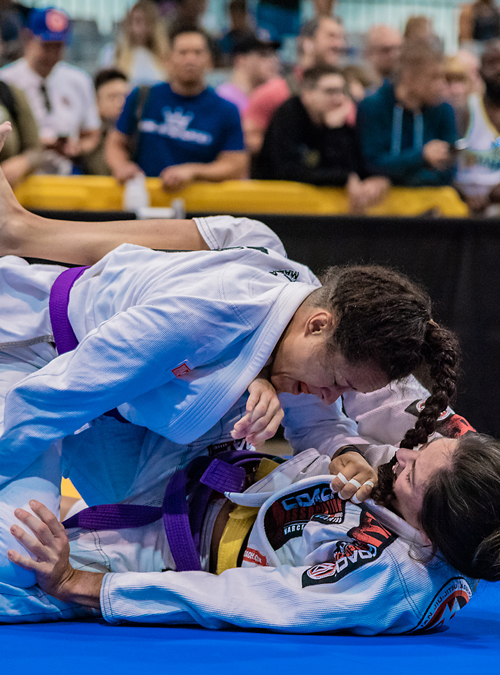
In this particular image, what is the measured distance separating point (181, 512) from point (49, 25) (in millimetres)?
3165

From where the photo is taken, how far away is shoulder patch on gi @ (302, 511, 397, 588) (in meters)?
1.39

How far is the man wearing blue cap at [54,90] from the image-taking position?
12.5 ft

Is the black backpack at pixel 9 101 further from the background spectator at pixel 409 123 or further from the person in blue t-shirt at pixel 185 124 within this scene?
the background spectator at pixel 409 123

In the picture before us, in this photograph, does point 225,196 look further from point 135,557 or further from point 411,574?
point 411,574

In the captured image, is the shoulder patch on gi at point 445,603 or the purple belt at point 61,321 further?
the purple belt at point 61,321

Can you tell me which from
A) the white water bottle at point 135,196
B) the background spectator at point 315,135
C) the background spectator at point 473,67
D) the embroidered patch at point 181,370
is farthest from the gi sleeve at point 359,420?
the background spectator at point 473,67

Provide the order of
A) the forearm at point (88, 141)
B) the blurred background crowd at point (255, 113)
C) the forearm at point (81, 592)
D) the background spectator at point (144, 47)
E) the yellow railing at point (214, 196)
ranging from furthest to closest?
the background spectator at point (144, 47) < the forearm at point (88, 141) < the blurred background crowd at point (255, 113) < the yellow railing at point (214, 196) < the forearm at point (81, 592)

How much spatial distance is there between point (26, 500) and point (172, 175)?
1915mm

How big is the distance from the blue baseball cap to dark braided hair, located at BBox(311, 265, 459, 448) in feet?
9.79

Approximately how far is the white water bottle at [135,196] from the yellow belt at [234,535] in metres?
1.79

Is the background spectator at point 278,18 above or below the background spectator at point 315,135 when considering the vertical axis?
above

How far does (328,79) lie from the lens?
351 cm

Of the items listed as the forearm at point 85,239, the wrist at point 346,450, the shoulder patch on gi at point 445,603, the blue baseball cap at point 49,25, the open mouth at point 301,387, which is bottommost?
the shoulder patch on gi at point 445,603

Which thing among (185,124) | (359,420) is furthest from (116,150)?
(359,420)
